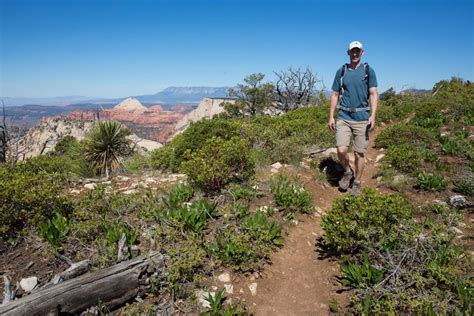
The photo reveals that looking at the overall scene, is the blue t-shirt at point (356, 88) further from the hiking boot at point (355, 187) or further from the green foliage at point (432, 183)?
the green foliage at point (432, 183)

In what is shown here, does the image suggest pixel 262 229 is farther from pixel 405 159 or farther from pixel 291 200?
pixel 405 159

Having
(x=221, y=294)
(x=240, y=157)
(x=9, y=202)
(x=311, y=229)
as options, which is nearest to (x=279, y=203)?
(x=311, y=229)

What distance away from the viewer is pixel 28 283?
382cm

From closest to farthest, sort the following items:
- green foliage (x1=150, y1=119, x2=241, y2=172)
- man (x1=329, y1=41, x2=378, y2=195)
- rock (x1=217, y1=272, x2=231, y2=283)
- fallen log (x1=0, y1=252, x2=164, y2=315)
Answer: fallen log (x1=0, y1=252, x2=164, y2=315)
rock (x1=217, y1=272, x2=231, y2=283)
man (x1=329, y1=41, x2=378, y2=195)
green foliage (x1=150, y1=119, x2=241, y2=172)

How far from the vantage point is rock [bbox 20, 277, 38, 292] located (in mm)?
3756

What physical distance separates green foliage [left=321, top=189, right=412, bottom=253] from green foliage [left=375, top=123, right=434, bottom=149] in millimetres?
5909

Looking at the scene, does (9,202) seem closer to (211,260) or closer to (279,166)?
(211,260)

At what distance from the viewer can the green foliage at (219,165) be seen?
5.99 m

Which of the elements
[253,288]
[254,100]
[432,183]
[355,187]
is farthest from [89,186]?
[254,100]

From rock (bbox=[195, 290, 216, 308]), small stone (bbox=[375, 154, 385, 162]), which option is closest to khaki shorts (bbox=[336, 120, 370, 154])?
small stone (bbox=[375, 154, 385, 162])

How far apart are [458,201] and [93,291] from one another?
619 cm

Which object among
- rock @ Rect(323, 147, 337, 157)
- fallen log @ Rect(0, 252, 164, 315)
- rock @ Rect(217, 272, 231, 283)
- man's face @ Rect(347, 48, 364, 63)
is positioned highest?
man's face @ Rect(347, 48, 364, 63)

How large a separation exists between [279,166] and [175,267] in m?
4.64

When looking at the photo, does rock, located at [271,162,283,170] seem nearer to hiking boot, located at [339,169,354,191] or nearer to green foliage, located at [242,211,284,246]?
hiking boot, located at [339,169,354,191]
